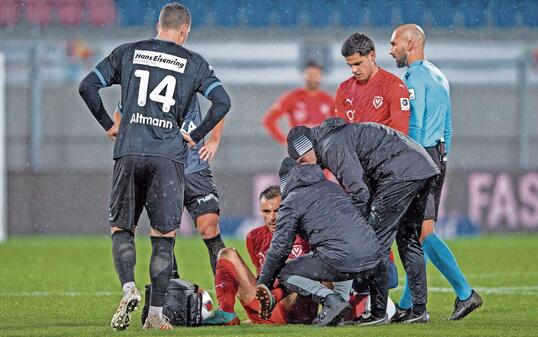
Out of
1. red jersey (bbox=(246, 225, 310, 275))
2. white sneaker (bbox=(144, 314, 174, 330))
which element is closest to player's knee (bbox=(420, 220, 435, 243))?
red jersey (bbox=(246, 225, 310, 275))

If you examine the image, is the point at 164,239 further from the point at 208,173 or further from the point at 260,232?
the point at 208,173

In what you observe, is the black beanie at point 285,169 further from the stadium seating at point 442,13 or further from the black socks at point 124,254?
the stadium seating at point 442,13

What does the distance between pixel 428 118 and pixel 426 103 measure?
0.10 metres

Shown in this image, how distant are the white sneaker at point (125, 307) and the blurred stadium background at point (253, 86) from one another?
390 inches

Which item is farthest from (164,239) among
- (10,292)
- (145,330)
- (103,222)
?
(103,222)

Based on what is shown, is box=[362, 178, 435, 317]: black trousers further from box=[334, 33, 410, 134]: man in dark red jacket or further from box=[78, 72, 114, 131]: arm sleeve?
box=[78, 72, 114, 131]: arm sleeve

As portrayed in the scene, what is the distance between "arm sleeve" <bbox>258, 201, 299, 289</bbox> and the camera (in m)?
6.79

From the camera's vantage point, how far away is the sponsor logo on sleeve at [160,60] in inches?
268

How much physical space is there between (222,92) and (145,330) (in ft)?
4.83

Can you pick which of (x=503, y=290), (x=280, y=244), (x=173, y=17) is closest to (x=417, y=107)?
(x=280, y=244)

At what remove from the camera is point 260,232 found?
7.75 m

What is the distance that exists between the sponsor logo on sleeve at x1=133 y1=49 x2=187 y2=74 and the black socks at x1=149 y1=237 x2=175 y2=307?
101 cm

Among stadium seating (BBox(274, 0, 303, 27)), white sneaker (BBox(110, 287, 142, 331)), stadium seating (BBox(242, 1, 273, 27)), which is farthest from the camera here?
stadium seating (BBox(274, 0, 303, 27))

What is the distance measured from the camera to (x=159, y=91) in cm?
→ 680
